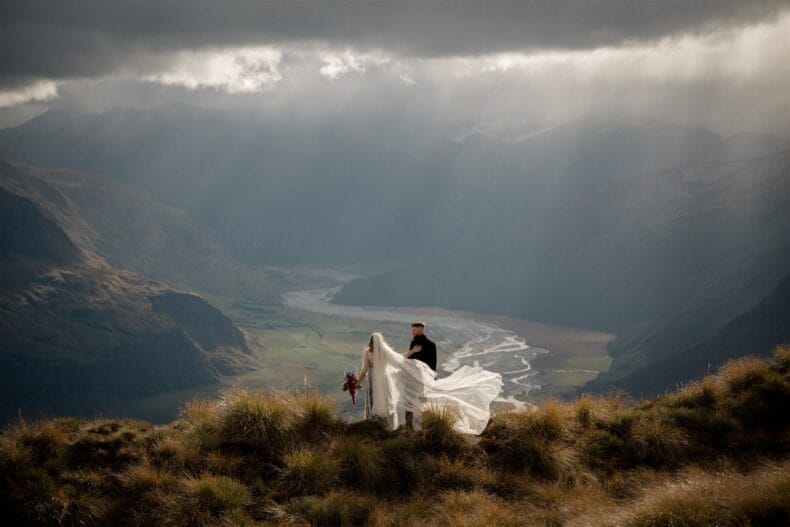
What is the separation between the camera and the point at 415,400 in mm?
19500

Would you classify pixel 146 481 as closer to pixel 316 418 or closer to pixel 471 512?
pixel 316 418

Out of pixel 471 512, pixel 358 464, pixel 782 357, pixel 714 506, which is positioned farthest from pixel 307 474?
pixel 782 357

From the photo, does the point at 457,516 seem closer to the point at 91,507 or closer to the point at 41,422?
the point at 91,507

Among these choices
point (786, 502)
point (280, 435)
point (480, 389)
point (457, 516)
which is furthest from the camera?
point (480, 389)

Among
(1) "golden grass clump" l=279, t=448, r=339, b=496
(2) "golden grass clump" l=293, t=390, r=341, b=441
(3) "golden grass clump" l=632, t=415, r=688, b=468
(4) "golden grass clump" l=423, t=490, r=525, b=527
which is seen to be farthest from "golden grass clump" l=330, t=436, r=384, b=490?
(3) "golden grass clump" l=632, t=415, r=688, b=468

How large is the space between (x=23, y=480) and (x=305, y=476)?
7.72 metres

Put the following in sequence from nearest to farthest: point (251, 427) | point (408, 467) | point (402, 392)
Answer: point (408, 467), point (251, 427), point (402, 392)

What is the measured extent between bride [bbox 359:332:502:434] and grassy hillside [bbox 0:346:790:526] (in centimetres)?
63

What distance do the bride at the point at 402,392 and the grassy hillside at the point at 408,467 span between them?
63 cm

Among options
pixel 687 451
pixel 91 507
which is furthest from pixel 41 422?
pixel 687 451

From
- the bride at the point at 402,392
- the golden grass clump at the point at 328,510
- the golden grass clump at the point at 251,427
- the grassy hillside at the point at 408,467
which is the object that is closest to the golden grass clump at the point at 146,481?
the grassy hillside at the point at 408,467

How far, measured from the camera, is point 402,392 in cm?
1966

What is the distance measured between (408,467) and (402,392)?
271 cm

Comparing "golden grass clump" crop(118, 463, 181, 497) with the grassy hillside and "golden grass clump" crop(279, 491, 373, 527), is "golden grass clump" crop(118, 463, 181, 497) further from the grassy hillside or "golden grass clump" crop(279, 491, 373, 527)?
"golden grass clump" crop(279, 491, 373, 527)
